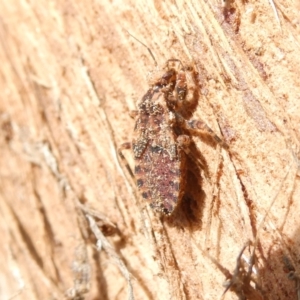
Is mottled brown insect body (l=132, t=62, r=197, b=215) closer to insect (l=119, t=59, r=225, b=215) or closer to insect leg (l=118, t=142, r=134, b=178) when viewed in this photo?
insect (l=119, t=59, r=225, b=215)

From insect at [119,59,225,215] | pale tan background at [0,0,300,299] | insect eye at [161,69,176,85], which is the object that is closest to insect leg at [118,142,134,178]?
pale tan background at [0,0,300,299]

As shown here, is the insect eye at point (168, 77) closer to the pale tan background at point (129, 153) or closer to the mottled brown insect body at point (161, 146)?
the mottled brown insect body at point (161, 146)

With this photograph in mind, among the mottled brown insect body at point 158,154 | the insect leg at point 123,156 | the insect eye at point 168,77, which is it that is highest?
the insect eye at point 168,77

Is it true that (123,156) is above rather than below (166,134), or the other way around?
below

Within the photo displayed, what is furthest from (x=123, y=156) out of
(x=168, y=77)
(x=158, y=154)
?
(x=168, y=77)

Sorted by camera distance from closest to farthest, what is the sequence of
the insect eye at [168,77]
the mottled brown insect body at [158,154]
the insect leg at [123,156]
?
the mottled brown insect body at [158,154], the insect eye at [168,77], the insect leg at [123,156]

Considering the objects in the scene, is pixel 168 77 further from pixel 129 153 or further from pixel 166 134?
pixel 129 153

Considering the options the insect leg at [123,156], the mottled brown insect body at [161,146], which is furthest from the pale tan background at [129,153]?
the mottled brown insect body at [161,146]
